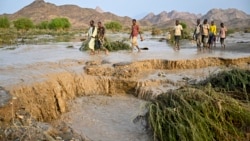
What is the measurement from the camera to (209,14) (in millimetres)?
154500

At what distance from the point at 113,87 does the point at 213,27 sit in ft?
28.4

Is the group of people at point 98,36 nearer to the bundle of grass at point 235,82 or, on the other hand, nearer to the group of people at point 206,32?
the group of people at point 206,32

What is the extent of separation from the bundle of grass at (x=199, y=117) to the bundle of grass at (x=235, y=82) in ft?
3.84

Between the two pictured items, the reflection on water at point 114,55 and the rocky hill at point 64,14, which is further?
the rocky hill at point 64,14

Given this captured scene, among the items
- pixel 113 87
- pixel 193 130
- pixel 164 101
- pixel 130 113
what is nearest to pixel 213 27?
pixel 113 87

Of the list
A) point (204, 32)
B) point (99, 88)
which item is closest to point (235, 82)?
point (99, 88)

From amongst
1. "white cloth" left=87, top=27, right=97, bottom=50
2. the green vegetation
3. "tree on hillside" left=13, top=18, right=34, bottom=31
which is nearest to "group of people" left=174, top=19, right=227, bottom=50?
"white cloth" left=87, top=27, right=97, bottom=50

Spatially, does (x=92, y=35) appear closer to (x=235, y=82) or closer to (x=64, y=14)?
(x=235, y=82)

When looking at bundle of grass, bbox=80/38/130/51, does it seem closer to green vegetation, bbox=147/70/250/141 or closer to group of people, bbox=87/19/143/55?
group of people, bbox=87/19/143/55

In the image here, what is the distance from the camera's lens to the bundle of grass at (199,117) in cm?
626

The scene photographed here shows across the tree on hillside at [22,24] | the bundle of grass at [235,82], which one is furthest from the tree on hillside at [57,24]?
the bundle of grass at [235,82]

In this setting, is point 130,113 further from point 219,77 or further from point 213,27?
point 213,27

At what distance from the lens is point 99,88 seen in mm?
10930

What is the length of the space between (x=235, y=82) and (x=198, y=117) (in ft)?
7.82
